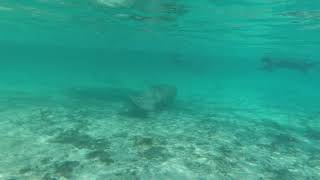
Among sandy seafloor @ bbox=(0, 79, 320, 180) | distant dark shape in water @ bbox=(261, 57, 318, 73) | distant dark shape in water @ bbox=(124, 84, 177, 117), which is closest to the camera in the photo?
sandy seafloor @ bbox=(0, 79, 320, 180)

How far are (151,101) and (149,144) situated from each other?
251 inches

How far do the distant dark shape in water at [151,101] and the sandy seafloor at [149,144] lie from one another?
71 centimetres

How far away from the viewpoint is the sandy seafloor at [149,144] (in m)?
10.4

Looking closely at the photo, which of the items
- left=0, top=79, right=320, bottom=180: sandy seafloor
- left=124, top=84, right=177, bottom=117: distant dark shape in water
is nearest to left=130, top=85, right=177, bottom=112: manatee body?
left=124, top=84, right=177, bottom=117: distant dark shape in water

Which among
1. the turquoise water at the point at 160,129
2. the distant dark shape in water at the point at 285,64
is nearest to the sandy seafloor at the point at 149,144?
the turquoise water at the point at 160,129

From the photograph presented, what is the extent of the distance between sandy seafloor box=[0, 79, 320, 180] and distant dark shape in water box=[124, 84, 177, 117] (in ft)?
2.34

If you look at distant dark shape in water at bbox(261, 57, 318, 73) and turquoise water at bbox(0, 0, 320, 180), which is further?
distant dark shape in water at bbox(261, 57, 318, 73)

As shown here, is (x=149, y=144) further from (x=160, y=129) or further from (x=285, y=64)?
(x=285, y=64)

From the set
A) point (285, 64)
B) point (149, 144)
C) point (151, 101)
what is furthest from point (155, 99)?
point (285, 64)

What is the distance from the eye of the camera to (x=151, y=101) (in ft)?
63.0

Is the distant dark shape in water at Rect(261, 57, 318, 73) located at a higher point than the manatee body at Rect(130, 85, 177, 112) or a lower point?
higher

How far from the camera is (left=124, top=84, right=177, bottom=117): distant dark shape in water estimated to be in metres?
18.8

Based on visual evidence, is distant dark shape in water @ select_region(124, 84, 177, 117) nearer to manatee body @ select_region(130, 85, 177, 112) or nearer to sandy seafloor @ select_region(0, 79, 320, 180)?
manatee body @ select_region(130, 85, 177, 112)

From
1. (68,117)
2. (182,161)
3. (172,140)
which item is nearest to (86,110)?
(68,117)
